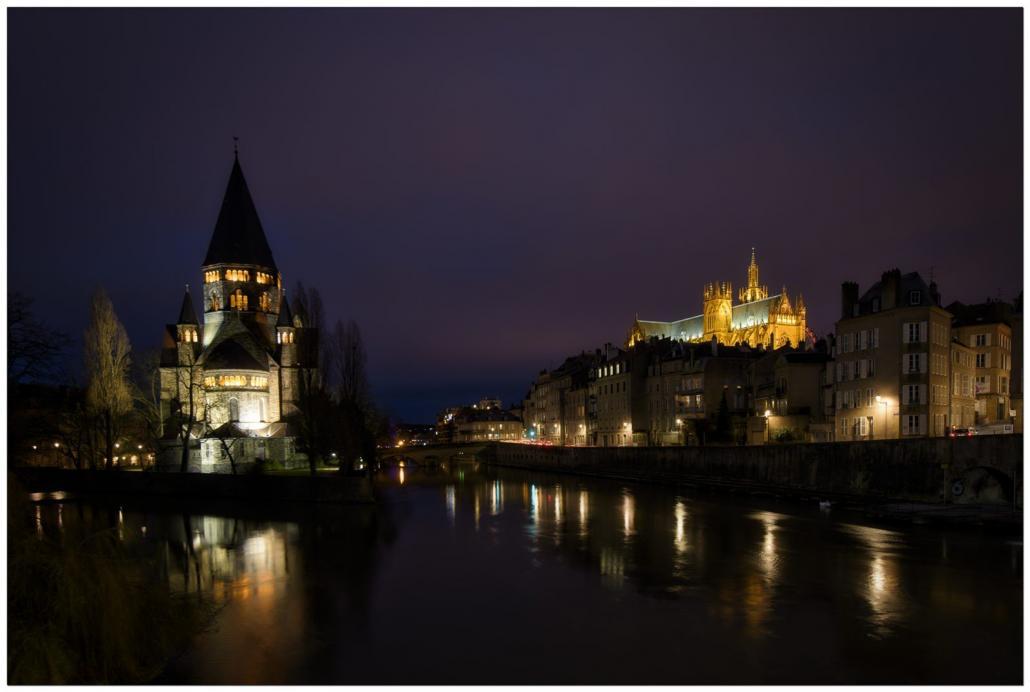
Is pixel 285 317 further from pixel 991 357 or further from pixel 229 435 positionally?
pixel 991 357

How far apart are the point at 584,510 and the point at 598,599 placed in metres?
24.5

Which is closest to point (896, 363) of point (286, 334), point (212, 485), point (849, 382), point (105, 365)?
point (849, 382)

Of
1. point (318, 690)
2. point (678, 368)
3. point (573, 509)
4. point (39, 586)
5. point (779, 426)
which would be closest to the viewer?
point (39, 586)

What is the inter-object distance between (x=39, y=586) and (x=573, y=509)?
37.7m

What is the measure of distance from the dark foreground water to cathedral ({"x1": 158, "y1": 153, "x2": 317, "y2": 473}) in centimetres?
2588

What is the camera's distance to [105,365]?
207ft

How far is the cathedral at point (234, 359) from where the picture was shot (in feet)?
226

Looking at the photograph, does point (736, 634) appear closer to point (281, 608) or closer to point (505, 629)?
point (505, 629)

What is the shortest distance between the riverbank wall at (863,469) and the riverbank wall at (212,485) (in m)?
27.2

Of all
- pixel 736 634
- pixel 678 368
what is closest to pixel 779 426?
pixel 678 368

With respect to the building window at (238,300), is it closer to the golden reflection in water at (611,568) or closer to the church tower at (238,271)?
the church tower at (238,271)

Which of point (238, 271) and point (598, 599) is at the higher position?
point (238, 271)

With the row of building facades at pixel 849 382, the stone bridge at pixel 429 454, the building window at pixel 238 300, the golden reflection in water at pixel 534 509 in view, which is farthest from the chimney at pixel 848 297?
the building window at pixel 238 300

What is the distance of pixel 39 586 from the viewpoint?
1367 cm
